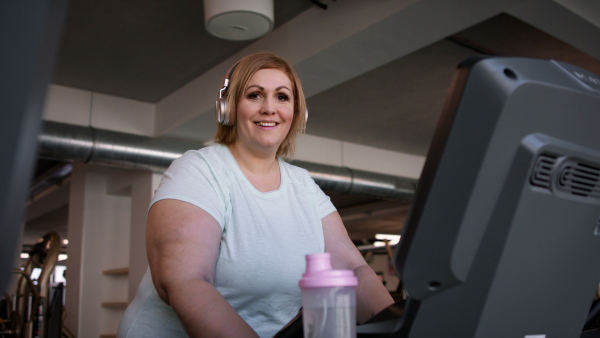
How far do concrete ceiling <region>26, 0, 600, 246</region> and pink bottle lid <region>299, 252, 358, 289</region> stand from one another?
2.63m

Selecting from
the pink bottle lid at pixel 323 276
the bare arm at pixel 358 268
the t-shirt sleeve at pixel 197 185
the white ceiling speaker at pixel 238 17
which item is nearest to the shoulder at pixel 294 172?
the bare arm at pixel 358 268

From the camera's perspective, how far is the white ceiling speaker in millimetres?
2979

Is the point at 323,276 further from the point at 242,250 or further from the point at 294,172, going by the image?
the point at 294,172

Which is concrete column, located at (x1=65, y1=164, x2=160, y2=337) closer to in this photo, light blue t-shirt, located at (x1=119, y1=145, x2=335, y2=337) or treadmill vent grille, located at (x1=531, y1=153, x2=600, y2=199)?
light blue t-shirt, located at (x1=119, y1=145, x2=335, y2=337)

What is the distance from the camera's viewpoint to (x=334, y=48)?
354 cm

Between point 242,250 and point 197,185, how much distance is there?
149 millimetres

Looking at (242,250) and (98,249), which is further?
(98,249)

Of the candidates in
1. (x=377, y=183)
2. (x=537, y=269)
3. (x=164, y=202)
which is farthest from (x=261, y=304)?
(x=377, y=183)

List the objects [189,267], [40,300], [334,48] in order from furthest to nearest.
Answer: [40,300], [334,48], [189,267]

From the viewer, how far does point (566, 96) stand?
533 millimetres

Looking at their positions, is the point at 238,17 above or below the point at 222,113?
above

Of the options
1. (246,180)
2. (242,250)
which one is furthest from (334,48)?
(242,250)

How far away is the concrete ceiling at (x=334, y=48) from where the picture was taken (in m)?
3.25

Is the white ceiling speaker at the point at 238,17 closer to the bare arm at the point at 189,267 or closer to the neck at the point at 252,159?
the neck at the point at 252,159
